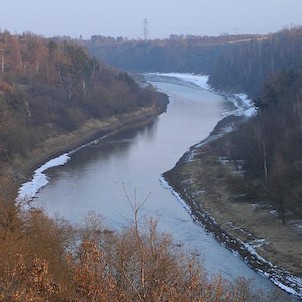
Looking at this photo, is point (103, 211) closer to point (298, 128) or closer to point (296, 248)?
point (296, 248)

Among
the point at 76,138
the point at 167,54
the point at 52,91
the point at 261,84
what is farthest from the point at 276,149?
the point at 167,54

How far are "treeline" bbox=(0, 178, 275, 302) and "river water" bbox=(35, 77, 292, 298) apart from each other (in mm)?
936

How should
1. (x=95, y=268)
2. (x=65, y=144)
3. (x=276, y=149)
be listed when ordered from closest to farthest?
(x=95, y=268)
(x=276, y=149)
(x=65, y=144)

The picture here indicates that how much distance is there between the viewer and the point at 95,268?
3.78 meters

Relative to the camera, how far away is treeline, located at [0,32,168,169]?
25656mm

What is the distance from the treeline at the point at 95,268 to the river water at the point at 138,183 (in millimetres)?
936

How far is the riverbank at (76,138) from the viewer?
67.7ft

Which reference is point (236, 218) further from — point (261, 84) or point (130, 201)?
point (261, 84)

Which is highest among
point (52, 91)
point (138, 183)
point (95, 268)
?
point (95, 268)

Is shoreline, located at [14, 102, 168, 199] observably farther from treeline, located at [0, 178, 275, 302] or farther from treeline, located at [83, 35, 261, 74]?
treeline, located at [83, 35, 261, 74]

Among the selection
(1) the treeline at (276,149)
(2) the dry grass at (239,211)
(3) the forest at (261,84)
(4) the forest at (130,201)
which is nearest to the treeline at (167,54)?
(3) the forest at (261,84)

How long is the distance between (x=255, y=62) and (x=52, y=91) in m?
18.9

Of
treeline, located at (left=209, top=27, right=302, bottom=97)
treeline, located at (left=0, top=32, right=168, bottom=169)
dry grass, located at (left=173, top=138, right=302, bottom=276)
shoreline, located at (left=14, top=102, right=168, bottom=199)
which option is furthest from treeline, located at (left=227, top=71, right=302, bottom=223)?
treeline, located at (left=209, top=27, right=302, bottom=97)

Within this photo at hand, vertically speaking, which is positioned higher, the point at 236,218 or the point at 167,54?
the point at 167,54
